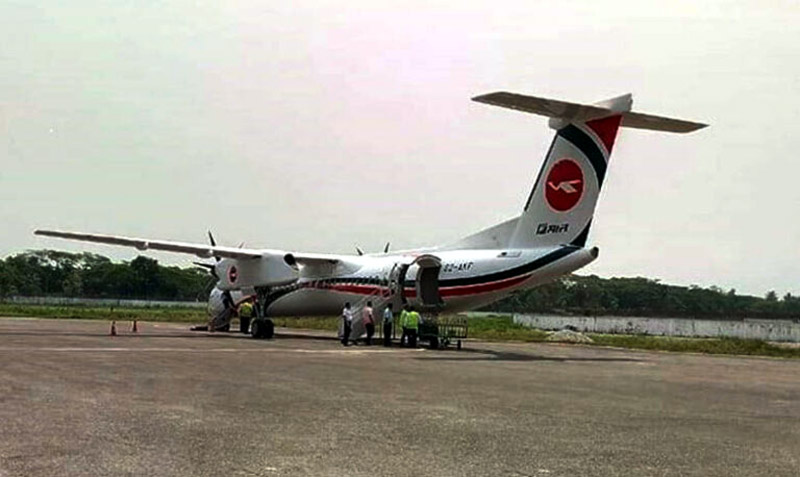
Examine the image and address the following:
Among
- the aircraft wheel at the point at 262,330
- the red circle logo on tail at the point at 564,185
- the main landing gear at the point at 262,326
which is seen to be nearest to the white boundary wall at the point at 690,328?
the main landing gear at the point at 262,326

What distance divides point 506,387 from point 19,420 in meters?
8.83

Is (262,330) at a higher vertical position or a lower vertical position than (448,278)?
lower

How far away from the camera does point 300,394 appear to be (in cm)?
1518

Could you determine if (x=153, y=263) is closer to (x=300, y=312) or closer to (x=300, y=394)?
(x=300, y=312)

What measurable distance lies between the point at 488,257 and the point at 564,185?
4052 millimetres

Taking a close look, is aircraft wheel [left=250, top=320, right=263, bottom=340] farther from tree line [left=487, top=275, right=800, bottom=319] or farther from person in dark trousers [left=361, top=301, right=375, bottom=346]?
tree line [left=487, top=275, right=800, bottom=319]

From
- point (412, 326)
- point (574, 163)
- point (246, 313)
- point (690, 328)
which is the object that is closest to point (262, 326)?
point (246, 313)

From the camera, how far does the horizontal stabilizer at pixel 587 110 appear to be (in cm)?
2561

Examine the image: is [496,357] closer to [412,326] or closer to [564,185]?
[564,185]

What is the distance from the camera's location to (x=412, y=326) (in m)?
33.5

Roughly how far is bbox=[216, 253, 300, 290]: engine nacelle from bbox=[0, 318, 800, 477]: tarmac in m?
18.2

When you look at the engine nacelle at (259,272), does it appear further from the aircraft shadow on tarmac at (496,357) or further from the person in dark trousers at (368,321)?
the aircraft shadow on tarmac at (496,357)

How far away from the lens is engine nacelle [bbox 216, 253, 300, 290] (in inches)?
1628

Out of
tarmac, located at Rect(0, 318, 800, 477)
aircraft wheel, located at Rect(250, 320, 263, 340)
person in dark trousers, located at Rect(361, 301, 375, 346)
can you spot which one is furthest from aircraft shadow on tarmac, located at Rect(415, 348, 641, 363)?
aircraft wheel, located at Rect(250, 320, 263, 340)
